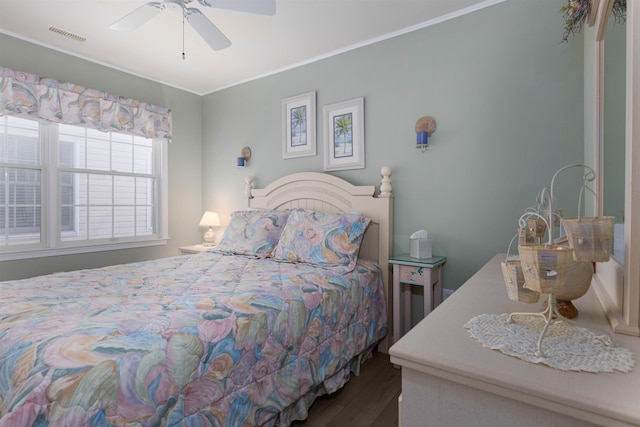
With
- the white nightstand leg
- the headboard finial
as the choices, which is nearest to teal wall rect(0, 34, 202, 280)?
the headboard finial

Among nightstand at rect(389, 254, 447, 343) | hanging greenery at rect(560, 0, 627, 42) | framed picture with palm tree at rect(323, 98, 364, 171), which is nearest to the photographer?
hanging greenery at rect(560, 0, 627, 42)

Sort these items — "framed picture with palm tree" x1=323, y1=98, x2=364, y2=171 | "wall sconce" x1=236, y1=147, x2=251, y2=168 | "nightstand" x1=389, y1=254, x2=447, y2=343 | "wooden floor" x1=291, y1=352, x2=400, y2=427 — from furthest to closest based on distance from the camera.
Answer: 1. "wall sconce" x1=236, y1=147, x2=251, y2=168
2. "framed picture with palm tree" x1=323, y1=98, x2=364, y2=171
3. "nightstand" x1=389, y1=254, x2=447, y2=343
4. "wooden floor" x1=291, y1=352, x2=400, y2=427

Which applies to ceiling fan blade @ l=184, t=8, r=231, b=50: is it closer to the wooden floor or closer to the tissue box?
the tissue box

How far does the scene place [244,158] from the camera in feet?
12.5

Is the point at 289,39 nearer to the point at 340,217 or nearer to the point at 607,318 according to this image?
the point at 340,217

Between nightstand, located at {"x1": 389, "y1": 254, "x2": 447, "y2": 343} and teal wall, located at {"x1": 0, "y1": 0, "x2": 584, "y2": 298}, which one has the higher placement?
teal wall, located at {"x1": 0, "y1": 0, "x2": 584, "y2": 298}

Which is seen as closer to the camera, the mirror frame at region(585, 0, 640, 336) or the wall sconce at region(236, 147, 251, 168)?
the mirror frame at region(585, 0, 640, 336)

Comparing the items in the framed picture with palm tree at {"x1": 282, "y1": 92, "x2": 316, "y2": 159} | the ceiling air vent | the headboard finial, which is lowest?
the headboard finial

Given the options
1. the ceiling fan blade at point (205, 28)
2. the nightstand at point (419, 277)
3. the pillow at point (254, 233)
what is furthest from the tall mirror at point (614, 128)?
the pillow at point (254, 233)

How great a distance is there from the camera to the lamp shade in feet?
12.9

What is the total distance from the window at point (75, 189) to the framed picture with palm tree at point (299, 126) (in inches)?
59.8

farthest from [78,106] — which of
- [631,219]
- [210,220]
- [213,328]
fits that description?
[631,219]

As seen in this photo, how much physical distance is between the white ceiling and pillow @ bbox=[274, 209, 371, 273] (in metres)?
1.52

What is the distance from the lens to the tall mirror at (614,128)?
3.30 ft
